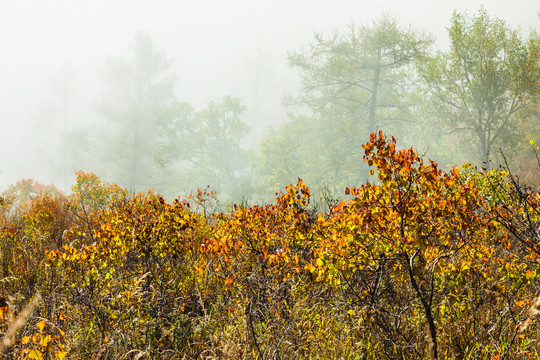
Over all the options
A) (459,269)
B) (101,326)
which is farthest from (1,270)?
(459,269)

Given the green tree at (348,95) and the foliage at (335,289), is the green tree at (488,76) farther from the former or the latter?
the foliage at (335,289)

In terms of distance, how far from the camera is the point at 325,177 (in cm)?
2736

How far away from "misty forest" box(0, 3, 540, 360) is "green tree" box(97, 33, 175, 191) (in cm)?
24

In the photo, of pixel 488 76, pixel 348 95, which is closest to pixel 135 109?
pixel 348 95

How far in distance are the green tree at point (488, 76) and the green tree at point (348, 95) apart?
3.41m

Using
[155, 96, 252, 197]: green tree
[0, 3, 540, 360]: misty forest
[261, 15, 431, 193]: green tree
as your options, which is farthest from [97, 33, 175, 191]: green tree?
[261, 15, 431, 193]: green tree

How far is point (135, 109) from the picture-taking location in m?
39.0

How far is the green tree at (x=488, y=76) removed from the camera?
1556 centimetres

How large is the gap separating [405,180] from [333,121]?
82.2 ft

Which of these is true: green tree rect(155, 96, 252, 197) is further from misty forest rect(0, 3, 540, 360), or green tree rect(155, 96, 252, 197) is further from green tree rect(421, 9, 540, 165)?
green tree rect(421, 9, 540, 165)

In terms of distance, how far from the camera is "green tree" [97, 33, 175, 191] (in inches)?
1415

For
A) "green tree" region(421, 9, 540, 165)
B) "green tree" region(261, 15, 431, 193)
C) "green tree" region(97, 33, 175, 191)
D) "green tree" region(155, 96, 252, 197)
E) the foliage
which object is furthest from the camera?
"green tree" region(97, 33, 175, 191)

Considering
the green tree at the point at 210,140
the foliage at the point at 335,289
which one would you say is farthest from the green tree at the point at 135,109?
the foliage at the point at 335,289

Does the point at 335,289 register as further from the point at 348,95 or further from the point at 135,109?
the point at 135,109
